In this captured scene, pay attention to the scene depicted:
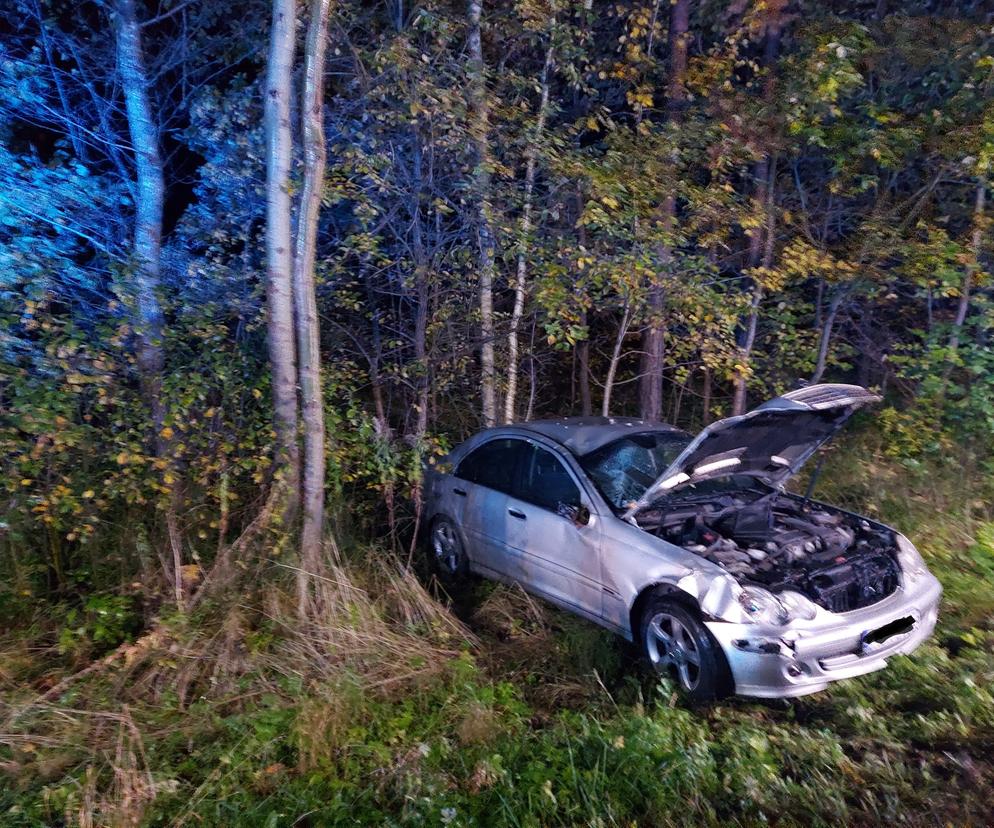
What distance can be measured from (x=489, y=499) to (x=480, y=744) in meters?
2.40

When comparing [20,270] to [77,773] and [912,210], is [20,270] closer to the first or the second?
[77,773]

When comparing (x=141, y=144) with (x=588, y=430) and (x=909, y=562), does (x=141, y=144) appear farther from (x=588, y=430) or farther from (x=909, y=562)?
(x=909, y=562)

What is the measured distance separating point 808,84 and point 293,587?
659cm

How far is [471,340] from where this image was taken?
7406mm

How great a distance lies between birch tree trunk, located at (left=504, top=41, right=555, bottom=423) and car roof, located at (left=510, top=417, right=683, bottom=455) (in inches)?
48.9

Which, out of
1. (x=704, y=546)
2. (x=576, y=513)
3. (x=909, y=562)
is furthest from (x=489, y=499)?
(x=909, y=562)

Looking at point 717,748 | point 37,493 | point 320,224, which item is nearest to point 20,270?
point 37,493

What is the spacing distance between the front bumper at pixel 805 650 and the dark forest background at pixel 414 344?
237 millimetres

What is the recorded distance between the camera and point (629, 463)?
5.74m

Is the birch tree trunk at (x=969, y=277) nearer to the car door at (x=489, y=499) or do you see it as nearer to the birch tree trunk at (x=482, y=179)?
the birch tree trunk at (x=482, y=179)

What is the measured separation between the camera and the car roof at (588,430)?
19.2ft

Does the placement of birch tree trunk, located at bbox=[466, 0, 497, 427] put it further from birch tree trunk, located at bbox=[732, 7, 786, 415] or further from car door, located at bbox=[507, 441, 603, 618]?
birch tree trunk, located at bbox=[732, 7, 786, 415]

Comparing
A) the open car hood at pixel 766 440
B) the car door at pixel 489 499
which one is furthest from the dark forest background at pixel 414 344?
the open car hood at pixel 766 440

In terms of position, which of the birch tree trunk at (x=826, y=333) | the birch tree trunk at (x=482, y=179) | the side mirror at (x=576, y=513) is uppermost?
the birch tree trunk at (x=482, y=179)
